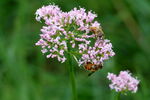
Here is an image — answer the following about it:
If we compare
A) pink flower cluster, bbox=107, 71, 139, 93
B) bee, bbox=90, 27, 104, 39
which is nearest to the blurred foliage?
pink flower cluster, bbox=107, 71, 139, 93

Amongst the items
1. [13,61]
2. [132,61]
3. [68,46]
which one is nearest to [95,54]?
[68,46]

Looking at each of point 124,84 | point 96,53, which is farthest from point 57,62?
point 96,53

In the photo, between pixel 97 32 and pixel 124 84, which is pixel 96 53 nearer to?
pixel 97 32

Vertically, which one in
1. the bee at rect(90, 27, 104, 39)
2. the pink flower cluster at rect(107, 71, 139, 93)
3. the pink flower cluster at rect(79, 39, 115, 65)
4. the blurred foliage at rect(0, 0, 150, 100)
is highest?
the blurred foliage at rect(0, 0, 150, 100)

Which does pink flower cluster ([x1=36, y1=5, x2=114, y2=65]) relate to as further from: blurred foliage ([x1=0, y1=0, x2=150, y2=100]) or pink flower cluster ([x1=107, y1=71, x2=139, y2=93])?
blurred foliage ([x1=0, y1=0, x2=150, y2=100])

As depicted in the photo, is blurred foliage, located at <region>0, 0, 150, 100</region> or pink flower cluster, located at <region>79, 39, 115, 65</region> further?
blurred foliage, located at <region>0, 0, 150, 100</region>

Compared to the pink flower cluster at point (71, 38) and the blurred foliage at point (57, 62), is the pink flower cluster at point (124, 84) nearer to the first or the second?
the pink flower cluster at point (71, 38)

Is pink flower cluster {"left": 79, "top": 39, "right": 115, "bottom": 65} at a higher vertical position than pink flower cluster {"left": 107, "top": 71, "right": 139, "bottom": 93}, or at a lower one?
higher

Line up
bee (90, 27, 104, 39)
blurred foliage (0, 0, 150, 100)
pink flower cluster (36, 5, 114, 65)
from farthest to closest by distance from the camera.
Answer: blurred foliage (0, 0, 150, 100), bee (90, 27, 104, 39), pink flower cluster (36, 5, 114, 65)

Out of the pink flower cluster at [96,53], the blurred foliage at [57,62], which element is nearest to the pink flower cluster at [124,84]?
the pink flower cluster at [96,53]
